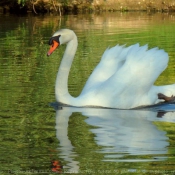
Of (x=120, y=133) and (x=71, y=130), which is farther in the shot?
(x=71, y=130)

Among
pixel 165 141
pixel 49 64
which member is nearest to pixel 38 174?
pixel 165 141

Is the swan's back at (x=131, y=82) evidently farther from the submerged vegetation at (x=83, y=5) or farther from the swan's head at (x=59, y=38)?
the submerged vegetation at (x=83, y=5)

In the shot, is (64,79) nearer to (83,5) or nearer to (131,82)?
(131,82)

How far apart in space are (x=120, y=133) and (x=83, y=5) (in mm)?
30795

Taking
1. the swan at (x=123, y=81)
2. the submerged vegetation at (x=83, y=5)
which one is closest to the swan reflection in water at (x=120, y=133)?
the swan at (x=123, y=81)

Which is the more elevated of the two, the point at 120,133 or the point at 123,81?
the point at 123,81

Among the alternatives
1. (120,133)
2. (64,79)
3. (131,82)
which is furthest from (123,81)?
(120,133)

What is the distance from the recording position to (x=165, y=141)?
7.80 metres

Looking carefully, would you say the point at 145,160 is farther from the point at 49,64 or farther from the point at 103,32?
the point at 103,32

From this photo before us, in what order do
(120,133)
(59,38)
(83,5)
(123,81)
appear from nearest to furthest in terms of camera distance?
(120,133) → (123,81) → (59,38) → (83,5)

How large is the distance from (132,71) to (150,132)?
1.58 metres

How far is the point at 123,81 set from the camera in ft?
31.9

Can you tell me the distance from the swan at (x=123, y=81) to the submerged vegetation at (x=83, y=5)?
1078 inches

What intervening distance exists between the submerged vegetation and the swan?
27.4 meters
